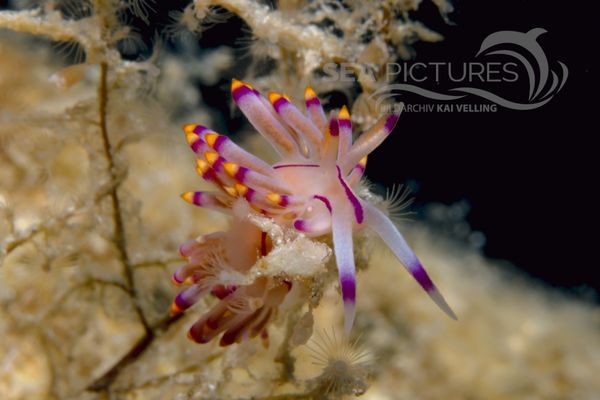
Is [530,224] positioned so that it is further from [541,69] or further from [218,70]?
[218,70]

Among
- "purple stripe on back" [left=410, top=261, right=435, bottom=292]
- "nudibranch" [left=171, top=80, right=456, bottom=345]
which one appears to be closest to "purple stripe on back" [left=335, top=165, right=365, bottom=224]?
"nudibranch" [left=171, top=80, right=456, bottom=345]

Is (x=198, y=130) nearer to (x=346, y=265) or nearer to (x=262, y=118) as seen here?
(x=262, y=118)

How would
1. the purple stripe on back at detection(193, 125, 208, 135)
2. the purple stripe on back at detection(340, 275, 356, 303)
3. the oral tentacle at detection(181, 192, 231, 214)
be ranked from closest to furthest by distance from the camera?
the purple stripe on back at detection(340, 275, 356, 303)
the purple stripe on back at detection(193, 125, 208, 135)
the oral tentacle at detection(181, 192, 231, 214)

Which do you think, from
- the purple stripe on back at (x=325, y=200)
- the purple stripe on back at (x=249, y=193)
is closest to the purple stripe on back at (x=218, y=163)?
the purple stripe on back at (x=249, y=193)

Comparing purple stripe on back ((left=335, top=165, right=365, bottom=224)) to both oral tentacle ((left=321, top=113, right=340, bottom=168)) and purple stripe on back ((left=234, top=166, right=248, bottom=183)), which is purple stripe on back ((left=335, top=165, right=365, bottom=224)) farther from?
purple stripe on back ((left=234, top=166, right=248, bottom=183))

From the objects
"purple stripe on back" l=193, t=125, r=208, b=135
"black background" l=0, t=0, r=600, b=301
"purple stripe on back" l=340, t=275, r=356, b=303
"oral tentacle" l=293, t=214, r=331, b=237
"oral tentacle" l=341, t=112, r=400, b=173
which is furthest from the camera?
"black background" l=0, t=0, r=600, b=301

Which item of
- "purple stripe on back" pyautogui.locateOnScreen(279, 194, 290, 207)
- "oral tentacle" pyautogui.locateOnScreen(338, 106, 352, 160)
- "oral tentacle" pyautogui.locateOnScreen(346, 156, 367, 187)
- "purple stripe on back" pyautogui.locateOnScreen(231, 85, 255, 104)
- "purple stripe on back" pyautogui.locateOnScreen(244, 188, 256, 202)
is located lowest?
"purple stripe on back" pyautogui.locateOnScreen(244, 188, 256, 202)

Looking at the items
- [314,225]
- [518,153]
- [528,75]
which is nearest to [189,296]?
[314,225]

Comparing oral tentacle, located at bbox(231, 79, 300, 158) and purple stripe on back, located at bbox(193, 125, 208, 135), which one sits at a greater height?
oral tentacle, located at bbox(231, 79, 300, 158)

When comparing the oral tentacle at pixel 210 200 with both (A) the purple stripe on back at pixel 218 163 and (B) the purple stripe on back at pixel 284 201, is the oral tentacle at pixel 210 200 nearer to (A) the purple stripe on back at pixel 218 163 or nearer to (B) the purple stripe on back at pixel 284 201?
(A) the purple stripe on back at pixel 218 163
